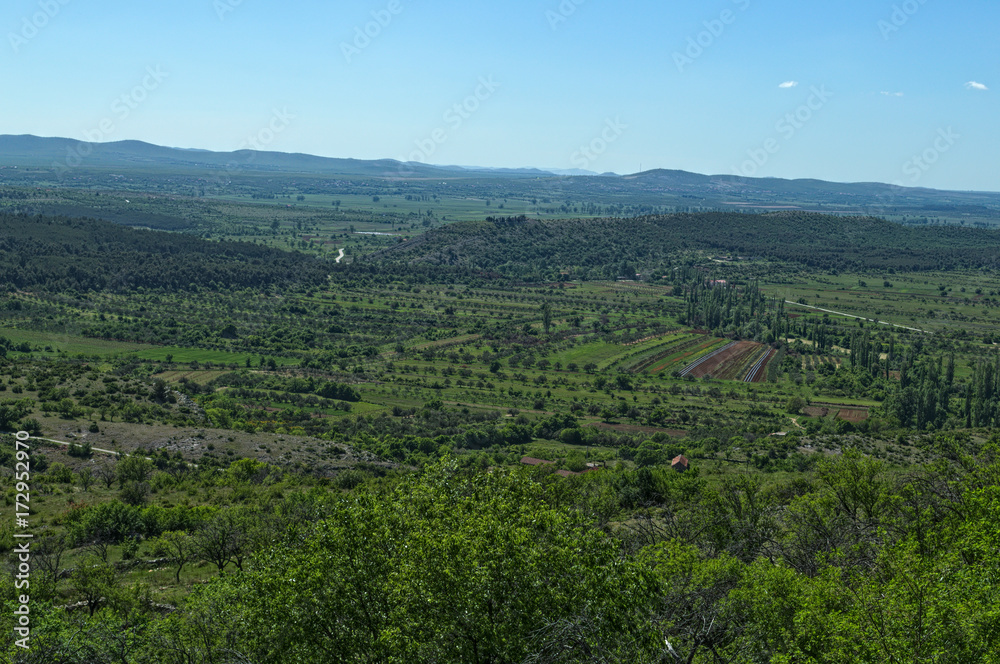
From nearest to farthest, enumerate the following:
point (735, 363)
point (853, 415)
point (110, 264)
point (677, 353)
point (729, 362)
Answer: point (853, 415) < point (735, 363) < point (729, 362) < point (677, 353) < point (110, 264)

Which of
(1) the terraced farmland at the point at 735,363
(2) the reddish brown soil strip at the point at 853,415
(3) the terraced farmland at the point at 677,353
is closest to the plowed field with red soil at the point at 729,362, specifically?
(1) the terraced farmland at the point at 735,363

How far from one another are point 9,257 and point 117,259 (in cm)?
2146

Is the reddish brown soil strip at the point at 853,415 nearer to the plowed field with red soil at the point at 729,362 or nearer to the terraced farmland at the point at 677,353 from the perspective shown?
the plowed field with red soil at the point at 729,362

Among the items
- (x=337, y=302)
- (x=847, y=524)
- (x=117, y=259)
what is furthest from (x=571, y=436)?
(x=117, y=259)

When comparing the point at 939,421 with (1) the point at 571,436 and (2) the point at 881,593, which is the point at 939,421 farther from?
(2) the point at 881,593

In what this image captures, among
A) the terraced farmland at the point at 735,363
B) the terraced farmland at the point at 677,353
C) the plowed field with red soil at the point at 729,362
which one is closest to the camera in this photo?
the terraced farmland at the point at 735,363

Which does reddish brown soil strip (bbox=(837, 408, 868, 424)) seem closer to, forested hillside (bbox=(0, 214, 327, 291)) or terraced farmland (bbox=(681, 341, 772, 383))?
terraced farmland (bbox=(681, 341, 772, 383))

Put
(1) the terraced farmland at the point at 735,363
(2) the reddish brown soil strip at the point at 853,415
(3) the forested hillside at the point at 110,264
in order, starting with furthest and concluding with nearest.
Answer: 1. (3) the forested hillside at the point at 110,264
2. (1) the terraced farmland at the point at 735,363
3. (2) the reddish brown soil strip at the point at 853,415

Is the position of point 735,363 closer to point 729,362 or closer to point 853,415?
point 729,362

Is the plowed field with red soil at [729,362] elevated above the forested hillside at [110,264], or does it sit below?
below

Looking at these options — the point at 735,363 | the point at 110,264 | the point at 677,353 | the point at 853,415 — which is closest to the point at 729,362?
the point at 735,363

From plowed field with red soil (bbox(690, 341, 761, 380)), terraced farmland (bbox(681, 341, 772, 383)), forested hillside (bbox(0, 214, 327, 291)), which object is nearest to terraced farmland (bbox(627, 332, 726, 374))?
terraced farmland (bbox(681, 341, 772, 383))

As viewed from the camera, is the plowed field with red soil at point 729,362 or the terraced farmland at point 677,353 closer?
the plowed field with red soil at point 729,362

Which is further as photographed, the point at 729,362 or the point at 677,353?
the point at 677,353
